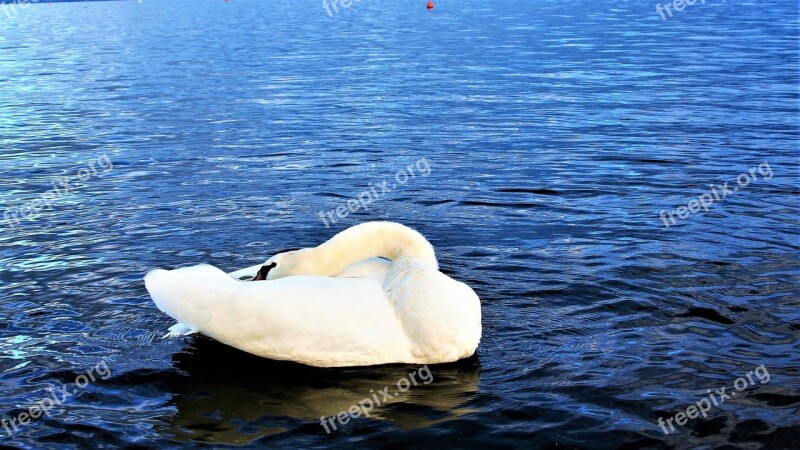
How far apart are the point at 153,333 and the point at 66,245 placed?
3.19 meters

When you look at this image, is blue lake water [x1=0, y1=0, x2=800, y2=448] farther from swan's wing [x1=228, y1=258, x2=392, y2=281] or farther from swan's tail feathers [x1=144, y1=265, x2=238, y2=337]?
swan's wing [x1=228, y1=258, x2=392, y2=281]

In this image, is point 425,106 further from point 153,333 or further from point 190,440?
point 190,440

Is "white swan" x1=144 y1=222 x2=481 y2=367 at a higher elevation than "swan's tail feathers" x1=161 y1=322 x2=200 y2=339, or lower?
higher

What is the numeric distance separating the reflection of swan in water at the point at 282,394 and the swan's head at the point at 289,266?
69 centimetres

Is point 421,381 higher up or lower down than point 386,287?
lower down

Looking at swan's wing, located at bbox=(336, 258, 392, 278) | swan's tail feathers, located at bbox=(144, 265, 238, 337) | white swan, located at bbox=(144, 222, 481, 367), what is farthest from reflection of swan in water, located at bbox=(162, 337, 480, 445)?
swan's wing, located at bbox=(336, 258, 392, 278)

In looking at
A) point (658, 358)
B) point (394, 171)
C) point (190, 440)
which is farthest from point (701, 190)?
point (190, 440)

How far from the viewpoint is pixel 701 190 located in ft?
44.0

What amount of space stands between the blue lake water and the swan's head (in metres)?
0.73

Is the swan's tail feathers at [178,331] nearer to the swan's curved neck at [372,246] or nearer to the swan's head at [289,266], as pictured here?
the swan's head at [289,266]

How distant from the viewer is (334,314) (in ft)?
24.2

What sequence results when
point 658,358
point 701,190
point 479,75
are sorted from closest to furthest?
point 658,358 < point 701,190 < point 479,75

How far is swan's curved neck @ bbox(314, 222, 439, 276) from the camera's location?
8.36 m

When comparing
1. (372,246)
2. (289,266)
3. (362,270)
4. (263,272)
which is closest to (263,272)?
(263,272)
